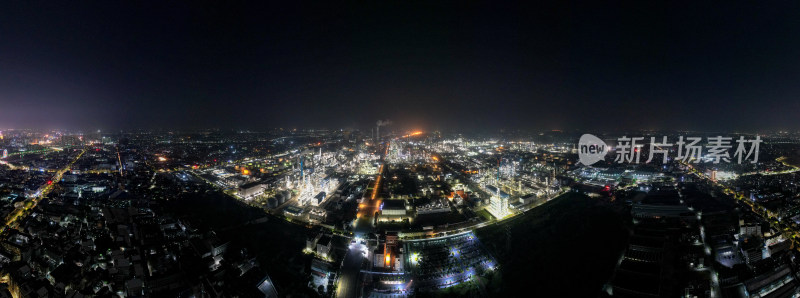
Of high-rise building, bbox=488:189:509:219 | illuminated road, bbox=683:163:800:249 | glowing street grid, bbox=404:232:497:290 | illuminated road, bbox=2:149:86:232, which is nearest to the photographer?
glowing street grid, bbox=404:232:497:290

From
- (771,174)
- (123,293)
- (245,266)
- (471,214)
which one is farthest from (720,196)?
Result: (123,293)

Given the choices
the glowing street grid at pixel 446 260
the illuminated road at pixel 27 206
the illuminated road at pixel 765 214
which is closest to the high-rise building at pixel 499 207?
the glowing street grid at pixel 446 260

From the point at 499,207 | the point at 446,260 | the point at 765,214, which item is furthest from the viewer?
the point at 499,207

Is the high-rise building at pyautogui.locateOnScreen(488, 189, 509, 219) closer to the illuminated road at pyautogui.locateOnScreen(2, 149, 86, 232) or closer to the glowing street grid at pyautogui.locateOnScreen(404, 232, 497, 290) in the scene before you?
the glowing street grid at pyautogui.locateOnScreen(404, 232, 497, 290)

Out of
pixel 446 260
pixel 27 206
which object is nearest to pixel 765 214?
pixel 446 260

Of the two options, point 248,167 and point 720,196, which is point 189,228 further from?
point 720,196

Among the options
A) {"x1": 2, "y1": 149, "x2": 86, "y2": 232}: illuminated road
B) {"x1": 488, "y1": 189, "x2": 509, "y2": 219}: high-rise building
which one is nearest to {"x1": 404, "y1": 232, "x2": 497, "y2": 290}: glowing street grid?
{"x1": 488, "y1": 189, "x2": 509, "y2": 219}: high-rise building

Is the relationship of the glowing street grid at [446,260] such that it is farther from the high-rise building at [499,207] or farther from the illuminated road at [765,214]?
the illuminated road at [765,214]

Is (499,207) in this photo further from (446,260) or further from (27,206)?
(27,206)
